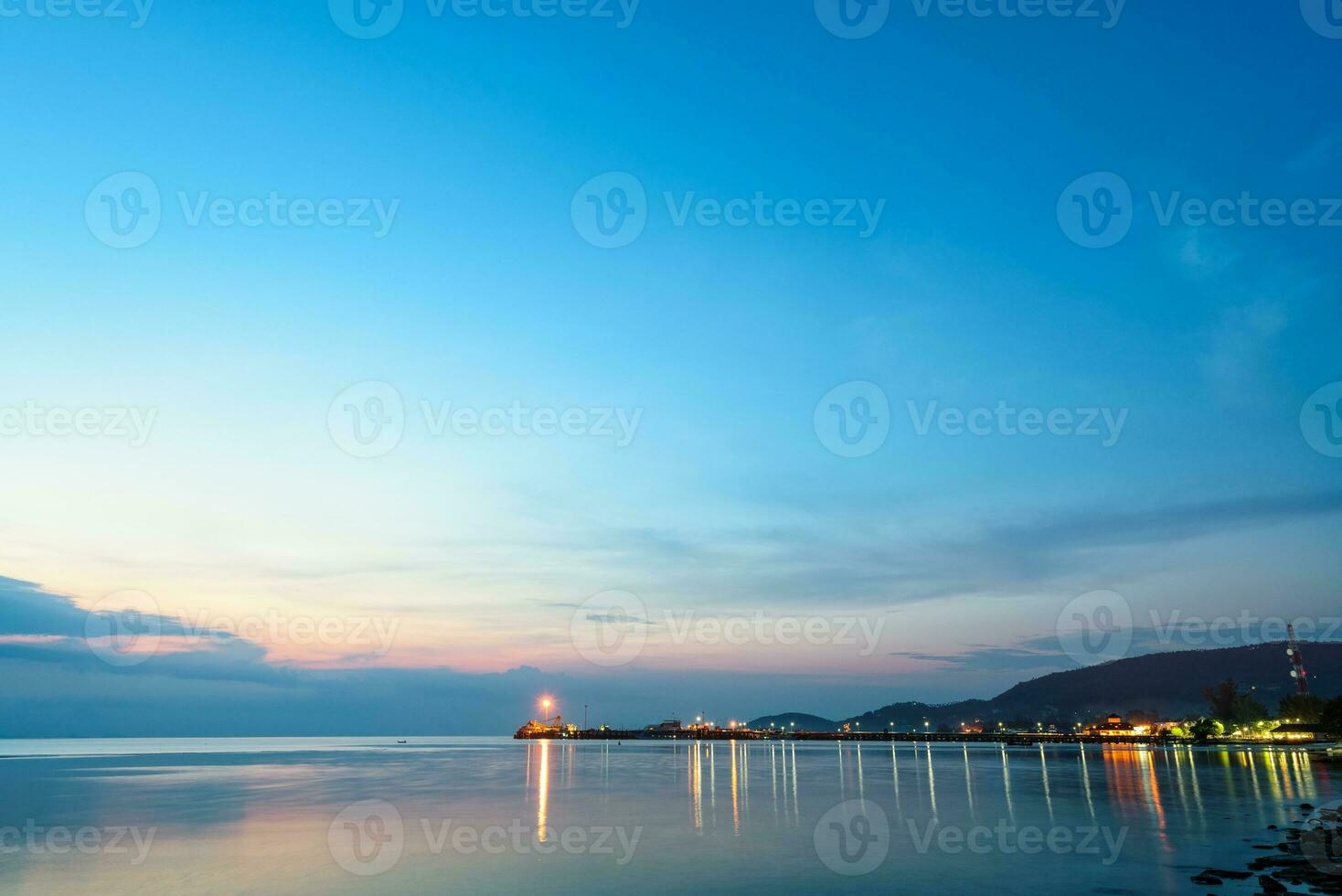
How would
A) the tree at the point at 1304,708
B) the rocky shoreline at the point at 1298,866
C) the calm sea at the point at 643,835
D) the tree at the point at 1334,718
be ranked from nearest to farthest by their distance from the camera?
the rocky shoreline at the point at 1298,866 < the calm sea at the point at 643,835 < the tree at the point at 1334,718 < the tree at the point at 1304,708

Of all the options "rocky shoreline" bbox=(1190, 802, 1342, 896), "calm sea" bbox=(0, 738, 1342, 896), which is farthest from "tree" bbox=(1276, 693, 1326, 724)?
"rocky shoreline" bbox=(1190, 802, 1342, 896)

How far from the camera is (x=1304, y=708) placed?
585 ft

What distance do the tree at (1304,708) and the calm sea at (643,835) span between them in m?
123

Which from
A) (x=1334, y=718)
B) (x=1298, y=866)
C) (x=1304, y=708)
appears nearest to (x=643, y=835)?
(x=1298, y=866)

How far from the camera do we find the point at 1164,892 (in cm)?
2833

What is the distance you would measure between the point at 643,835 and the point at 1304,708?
19507 centimetres

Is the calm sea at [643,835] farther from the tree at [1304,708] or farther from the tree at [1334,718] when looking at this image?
the tree at [1304,708]

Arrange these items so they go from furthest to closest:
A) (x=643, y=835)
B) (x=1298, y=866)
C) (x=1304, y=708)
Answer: (x=1304, y=708) < (x=643, y=835) < (x=1298, y=866)

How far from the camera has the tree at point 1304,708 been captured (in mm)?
174875

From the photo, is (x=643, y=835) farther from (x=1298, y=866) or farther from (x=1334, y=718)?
(x=1334, y=718)

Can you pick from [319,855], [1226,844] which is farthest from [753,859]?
→ [1226,844]

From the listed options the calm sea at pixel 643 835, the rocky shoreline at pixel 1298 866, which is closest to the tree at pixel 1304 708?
the calm sea at pixel 643 835

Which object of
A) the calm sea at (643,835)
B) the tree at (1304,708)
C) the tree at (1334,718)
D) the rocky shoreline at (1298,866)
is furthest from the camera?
the tree at (1304,708)

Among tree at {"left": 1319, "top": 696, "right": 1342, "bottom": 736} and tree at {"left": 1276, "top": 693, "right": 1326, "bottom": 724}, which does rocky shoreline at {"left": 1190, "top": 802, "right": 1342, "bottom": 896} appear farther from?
tree at {"left": 1276, "top": 693, "right": 1326, "bottom": 724}
